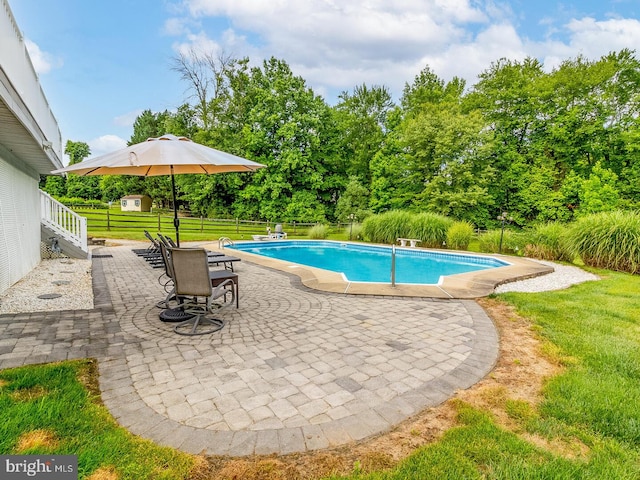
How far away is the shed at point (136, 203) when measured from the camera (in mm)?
43000

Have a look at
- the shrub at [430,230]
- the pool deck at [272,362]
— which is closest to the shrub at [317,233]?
the shrub at [430,230]

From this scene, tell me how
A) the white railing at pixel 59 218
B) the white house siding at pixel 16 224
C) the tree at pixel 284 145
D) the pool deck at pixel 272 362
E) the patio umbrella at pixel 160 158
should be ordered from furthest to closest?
the tree at pixel 284 145 → the white railing at pixel 59 218 → the white house siding at pixel 16 224 → the patio umbrella at pixel 160 158 → the pool deck at pixel 272 362

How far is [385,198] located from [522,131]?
1031 centimetres

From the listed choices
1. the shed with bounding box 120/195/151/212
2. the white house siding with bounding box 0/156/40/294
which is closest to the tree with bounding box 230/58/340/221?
the white house siding with bounding box 0/156/40/294

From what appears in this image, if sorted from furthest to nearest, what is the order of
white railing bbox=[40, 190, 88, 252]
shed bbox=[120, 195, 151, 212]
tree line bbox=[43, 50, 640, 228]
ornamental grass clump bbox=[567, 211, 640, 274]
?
shed bbox=[120, 195, 151, 212] → tree line bbox=[43, 50, 640, 228] → white railing bbox=[40, 190, 88, 252] → ornamental grass clump bbox=[567, 211, 640, 274]

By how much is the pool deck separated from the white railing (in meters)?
5.76

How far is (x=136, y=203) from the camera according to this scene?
142 feet

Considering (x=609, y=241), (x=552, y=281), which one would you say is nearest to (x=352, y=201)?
(x=609, y=241)

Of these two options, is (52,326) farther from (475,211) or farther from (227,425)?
(475,211)

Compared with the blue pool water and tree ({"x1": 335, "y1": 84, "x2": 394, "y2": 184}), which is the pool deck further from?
tree ({"x1": 335, "y1": 84, "x2": 394, "y2": 184})

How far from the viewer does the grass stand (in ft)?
6.00

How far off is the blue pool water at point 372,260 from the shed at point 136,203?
111 feet

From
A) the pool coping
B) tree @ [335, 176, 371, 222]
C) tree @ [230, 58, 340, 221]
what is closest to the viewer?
the pool coping

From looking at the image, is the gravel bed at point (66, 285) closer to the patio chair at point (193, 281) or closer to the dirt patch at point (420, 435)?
the patio chair at point (193, 281)
